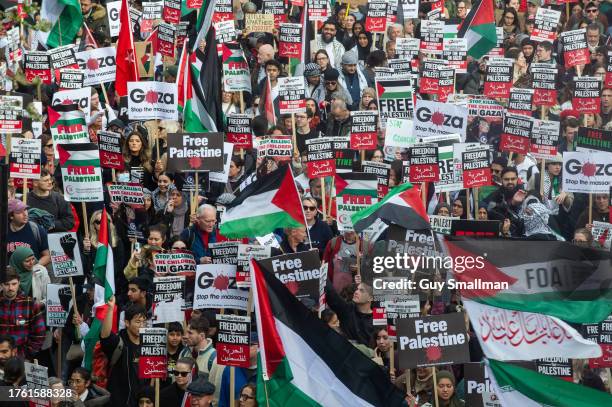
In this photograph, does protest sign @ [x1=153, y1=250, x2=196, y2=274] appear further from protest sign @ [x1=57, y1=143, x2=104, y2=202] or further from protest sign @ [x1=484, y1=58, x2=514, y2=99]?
protest sign @ [x1=484, y1=58, x2=514, y2=99]

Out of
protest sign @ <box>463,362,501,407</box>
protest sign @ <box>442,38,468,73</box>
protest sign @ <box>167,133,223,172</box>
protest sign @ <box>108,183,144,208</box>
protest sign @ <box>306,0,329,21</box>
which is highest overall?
protest sign @ <box>306,0,329,21</box>

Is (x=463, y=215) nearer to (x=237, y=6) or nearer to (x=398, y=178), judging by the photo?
(x=398, y=178)

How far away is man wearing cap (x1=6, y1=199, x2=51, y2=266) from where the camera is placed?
1956 cm

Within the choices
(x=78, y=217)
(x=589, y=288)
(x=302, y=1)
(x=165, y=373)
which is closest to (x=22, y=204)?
(x=78, y=217)

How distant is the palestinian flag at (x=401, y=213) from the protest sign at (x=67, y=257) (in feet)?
10.4

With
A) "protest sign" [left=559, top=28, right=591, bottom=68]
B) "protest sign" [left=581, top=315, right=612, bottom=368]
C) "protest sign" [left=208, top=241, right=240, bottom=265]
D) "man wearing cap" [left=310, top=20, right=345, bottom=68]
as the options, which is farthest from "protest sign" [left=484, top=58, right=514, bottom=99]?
"protest sign" [left=208, top=241, right=240, bottom=265]

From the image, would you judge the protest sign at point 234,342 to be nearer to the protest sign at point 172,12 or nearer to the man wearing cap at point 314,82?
the man wearing cap at point 314,82

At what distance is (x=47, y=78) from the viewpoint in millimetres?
23203

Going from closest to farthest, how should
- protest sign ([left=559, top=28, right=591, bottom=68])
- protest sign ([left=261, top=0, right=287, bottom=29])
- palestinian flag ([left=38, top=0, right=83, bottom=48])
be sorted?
palestinian flag ([left=38, top=0, right=83, bottom=48]) → protest sign ([left=559, top=28, right=591, bottom=68]) → protest sign ([left=261, top=0, right=287, bottom=29])

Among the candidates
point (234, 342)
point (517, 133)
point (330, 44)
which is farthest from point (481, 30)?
point (234, 342)

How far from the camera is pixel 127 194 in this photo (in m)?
21.1

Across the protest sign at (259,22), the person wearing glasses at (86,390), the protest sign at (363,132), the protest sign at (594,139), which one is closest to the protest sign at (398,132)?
the protest sign at (363,132)

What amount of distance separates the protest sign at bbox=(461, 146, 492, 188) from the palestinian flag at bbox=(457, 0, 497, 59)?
4.93 m

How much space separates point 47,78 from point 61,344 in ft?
16.8
